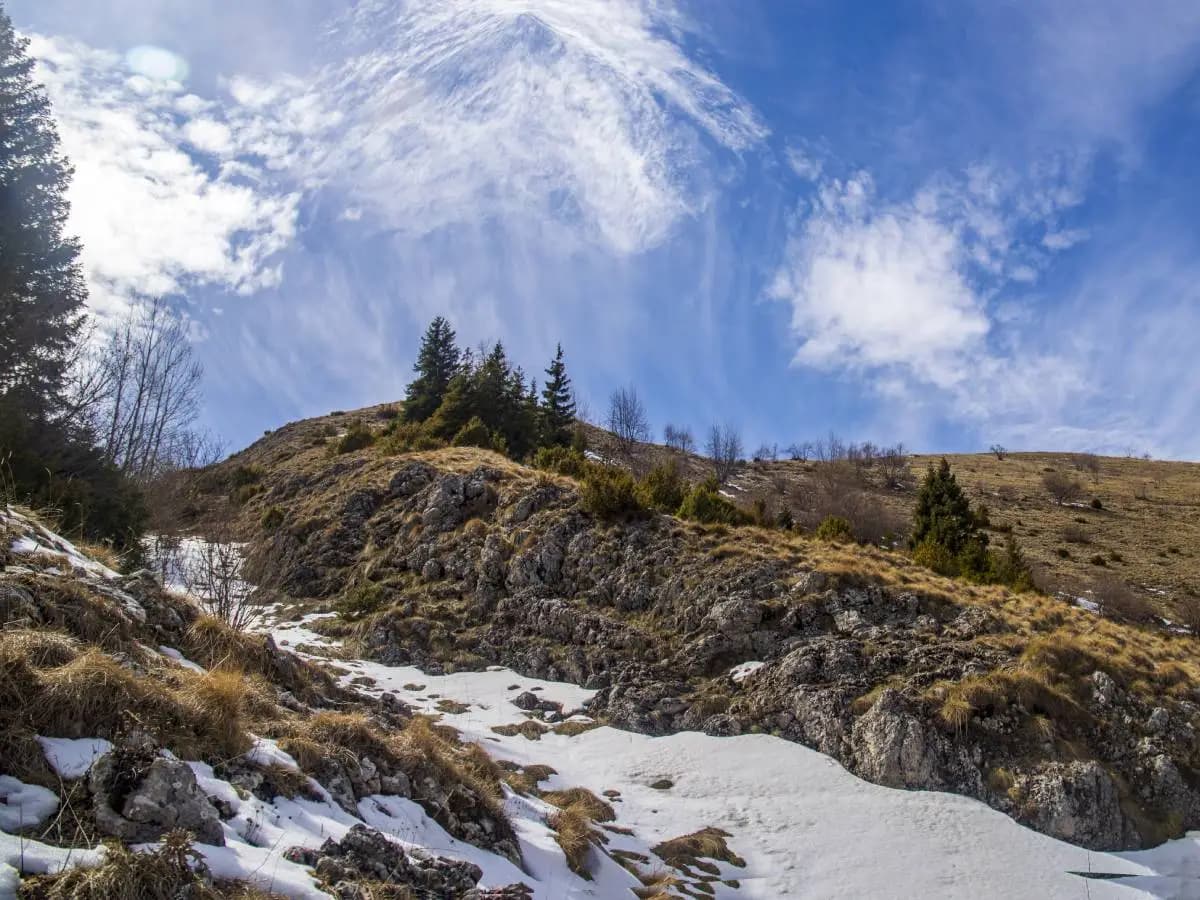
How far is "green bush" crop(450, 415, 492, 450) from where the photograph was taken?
32312mm

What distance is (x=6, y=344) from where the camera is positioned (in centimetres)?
1516

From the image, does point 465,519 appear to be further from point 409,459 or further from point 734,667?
point 734,667

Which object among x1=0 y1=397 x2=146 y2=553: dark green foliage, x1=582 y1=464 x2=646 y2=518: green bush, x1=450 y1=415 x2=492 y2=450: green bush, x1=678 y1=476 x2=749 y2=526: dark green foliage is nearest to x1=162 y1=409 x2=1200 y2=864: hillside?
x1=582 y1=464 x2=646 y2=518: green bush

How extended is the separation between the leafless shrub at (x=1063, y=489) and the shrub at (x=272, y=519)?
201 ft

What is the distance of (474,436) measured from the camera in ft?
106

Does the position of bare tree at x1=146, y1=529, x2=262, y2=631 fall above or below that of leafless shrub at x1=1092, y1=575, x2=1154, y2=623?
below

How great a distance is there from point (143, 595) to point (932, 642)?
1500cm

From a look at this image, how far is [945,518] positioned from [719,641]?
15.1 m

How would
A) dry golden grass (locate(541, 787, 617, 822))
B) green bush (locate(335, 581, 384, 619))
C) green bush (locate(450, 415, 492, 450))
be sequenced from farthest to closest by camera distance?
green bush (locate(450, 415, 492, 450)) → green bush (locate(335, 581, 384, 619)) → dry golden grass (locate(541, 787, 617, 822))

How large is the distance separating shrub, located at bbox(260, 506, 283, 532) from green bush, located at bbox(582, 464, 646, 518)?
14112 mm

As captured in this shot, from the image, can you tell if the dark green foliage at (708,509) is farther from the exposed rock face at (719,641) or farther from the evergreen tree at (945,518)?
the evergreen tree at (945,518)

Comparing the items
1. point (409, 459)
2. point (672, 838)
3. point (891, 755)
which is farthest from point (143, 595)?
point (409, 459)

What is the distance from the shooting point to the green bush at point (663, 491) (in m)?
22.3

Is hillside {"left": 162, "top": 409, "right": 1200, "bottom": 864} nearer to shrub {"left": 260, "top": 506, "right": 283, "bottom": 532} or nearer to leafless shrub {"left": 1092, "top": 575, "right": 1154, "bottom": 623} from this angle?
shrub {"left": 260, "top": 506, "right": 283, "bottom": 532}
